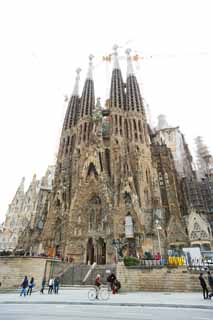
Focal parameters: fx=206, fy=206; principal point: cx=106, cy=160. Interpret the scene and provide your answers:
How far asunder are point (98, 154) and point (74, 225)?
470 inches

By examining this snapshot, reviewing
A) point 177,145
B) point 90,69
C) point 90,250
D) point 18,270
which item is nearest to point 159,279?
point 18,270

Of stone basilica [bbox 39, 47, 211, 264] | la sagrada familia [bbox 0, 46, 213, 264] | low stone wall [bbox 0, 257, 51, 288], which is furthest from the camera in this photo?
stone basilica [bbox 39, 47, 211, 264]

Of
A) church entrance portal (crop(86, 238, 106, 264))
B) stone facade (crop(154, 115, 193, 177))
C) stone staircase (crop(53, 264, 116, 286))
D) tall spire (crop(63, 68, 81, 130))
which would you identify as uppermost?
tall spire (crop(63, 68, 81, 130))

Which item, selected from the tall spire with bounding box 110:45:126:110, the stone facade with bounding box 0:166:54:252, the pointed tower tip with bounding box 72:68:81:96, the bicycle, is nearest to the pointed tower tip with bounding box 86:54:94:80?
the pointed tower tip with bounding box 72:68:81:96

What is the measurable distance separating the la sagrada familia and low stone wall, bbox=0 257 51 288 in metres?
8.20

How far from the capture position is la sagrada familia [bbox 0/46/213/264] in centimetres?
2758

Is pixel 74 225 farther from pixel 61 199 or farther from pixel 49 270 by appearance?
pixel 49 270

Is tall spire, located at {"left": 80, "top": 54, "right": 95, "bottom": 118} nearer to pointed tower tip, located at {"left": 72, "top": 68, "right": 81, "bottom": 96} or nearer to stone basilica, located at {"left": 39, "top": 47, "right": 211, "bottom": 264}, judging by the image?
stone basilica, located at {"left": 39, "top": 47, "right": 211, "bottom": 264}

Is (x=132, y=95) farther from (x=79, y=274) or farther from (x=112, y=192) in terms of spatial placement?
(x=79, y=274)

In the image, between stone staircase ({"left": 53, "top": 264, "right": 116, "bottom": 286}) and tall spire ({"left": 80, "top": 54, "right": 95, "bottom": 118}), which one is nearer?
stone staircase ({"left": 53, "top": 264, "right": 116, "bottom": 286})

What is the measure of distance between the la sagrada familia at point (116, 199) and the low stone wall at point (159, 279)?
267 inches

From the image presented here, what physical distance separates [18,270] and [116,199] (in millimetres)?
15679

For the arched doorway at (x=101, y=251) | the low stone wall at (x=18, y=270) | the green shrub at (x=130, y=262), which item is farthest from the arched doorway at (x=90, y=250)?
the green shrub at (x=130, y=262)

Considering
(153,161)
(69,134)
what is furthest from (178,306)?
(69,134)
